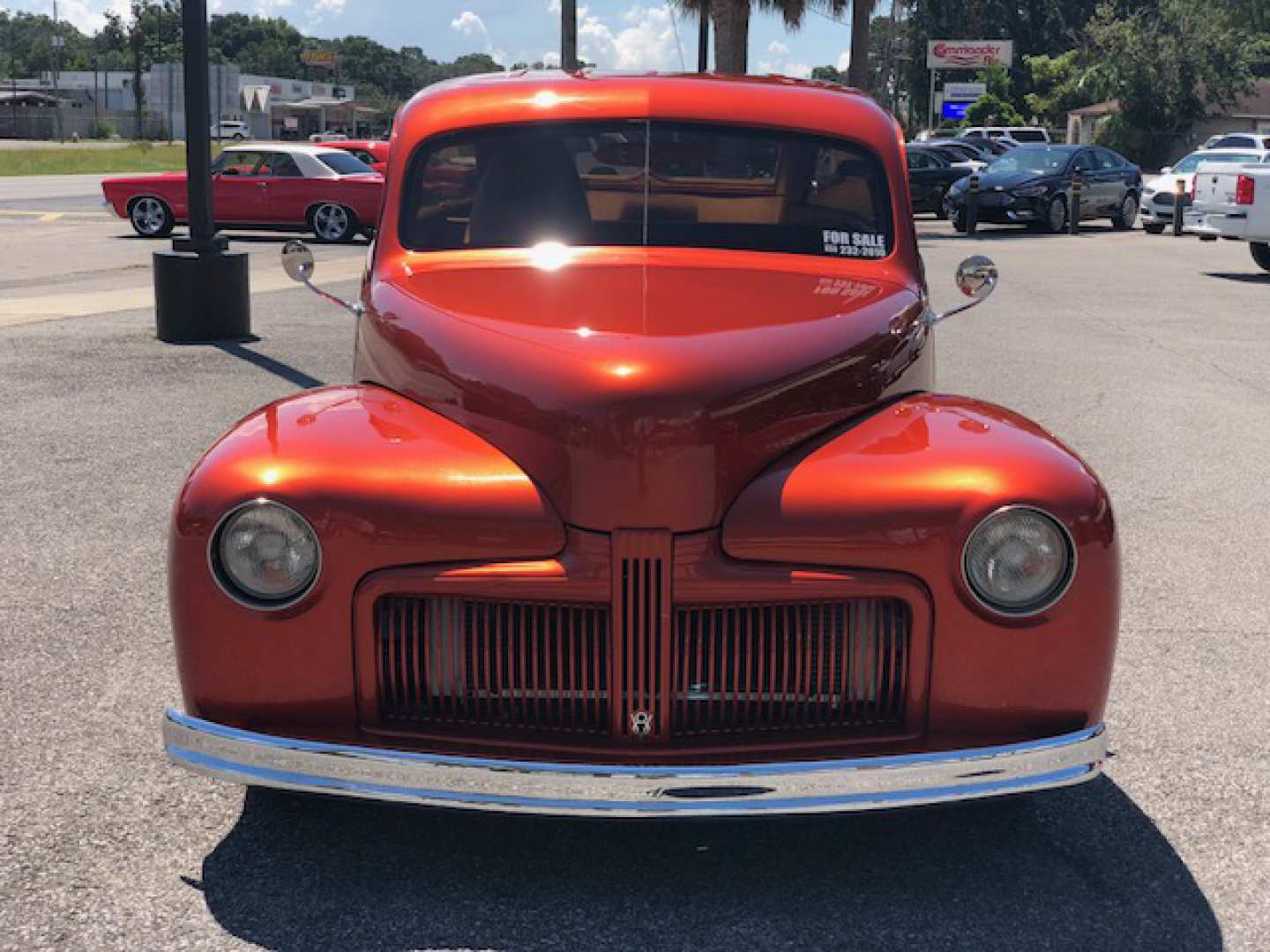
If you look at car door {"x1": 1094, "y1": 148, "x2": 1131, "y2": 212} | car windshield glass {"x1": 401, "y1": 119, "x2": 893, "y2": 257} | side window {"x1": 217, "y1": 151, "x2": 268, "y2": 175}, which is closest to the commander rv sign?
car door {"x1": 1094, "y1": 148, "x2": 1131, "y2": 212}

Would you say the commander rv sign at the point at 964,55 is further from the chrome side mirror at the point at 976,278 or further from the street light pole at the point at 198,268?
the chrome side mirror at the point at 976,278

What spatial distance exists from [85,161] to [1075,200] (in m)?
38.6

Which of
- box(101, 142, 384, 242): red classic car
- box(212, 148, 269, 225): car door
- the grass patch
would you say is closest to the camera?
box(101, 142, 384, 242): red classic car

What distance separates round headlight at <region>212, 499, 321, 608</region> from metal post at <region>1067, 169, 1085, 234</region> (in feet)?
→ 86.2

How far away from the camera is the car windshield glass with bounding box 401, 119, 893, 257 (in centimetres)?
463

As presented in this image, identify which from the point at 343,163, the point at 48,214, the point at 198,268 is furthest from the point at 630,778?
the point at 48,214

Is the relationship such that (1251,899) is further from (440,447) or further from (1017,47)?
(1017,47)

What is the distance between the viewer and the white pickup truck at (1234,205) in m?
18.7

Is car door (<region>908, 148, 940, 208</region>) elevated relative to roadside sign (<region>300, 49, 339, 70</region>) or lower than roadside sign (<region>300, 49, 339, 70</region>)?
lower

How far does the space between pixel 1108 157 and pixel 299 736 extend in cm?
2846

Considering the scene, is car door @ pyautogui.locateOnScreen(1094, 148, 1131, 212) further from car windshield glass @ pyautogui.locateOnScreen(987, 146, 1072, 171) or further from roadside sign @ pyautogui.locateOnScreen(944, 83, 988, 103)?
roadside sign @ pyautogui.locateOnScreen(944, 83, 988, 103)

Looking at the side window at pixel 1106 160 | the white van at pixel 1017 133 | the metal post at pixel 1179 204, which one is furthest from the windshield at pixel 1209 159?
the white van at pixel 1017 133

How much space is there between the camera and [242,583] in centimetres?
333

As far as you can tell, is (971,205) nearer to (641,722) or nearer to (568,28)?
(568,28)
